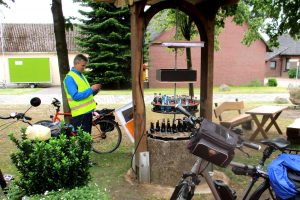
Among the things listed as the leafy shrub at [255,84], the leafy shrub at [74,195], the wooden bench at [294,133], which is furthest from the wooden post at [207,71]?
the leafy shrub at [255,84]

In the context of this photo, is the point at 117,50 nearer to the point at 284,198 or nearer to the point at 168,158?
the point at 168,158

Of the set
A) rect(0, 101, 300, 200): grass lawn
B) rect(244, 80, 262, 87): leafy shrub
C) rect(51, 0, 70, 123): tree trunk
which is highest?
rect(51, 0, 70, 123): tree trunk

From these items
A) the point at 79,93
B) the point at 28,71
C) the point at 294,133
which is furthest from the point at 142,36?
the point at 28,71

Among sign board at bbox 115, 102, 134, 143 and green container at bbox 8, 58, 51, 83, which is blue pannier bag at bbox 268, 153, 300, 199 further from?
green container at bbox 8, 58, 51, 83

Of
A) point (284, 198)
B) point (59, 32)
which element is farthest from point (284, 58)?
point (284, 198)

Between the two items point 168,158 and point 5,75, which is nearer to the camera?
point 168,158

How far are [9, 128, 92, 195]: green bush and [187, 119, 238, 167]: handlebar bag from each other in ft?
3.07

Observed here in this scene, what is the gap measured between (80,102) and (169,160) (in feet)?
6.00

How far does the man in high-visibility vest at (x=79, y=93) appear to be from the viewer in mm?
5242

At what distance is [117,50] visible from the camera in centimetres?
2289

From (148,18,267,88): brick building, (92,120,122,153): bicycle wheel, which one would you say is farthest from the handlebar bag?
(148,18,267,88): brick building

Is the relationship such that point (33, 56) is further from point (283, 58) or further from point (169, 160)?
point (283, 58)

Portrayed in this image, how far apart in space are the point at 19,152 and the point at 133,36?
98.2 inches

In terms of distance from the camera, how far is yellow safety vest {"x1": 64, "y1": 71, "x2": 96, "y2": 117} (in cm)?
530
